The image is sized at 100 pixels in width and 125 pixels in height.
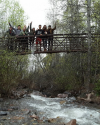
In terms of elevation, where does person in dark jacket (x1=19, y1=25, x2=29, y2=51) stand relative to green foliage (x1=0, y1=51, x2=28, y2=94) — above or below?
above

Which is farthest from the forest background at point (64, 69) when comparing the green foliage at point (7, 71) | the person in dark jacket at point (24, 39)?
the person in dark jacket at point (24, 39)

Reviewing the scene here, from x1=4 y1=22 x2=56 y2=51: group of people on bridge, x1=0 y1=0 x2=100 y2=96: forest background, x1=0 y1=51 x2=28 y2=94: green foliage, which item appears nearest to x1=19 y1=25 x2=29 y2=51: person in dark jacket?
x1=4 y1=22 x2=56 y2=51: group of people on bridge

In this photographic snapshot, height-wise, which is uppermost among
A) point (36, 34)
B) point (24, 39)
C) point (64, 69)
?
point (36, 34)

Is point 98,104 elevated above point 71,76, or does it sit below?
below

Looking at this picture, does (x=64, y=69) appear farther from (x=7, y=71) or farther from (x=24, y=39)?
(x=7, y=71)

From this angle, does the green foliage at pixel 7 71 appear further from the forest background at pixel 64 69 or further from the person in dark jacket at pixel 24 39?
the person in dark jacket at pixel 24 39

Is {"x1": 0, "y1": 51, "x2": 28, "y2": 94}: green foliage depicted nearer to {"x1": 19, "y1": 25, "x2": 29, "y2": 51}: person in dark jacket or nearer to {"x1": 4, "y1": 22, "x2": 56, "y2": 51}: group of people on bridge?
{"x1": 19, "y1": 25, "x2": 29, "y2": 51}: person in dark jacket

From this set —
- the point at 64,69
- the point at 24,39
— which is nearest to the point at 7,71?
the point at 24,39

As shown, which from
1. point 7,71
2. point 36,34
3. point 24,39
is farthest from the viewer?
point 36,34

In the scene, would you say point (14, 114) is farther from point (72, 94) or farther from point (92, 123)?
point (72, 94)

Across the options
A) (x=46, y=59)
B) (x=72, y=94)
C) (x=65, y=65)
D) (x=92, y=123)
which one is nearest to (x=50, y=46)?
(x=65, y=65)

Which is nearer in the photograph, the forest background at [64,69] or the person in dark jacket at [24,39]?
the forest background at [64,69]

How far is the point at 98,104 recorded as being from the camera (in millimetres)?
8289

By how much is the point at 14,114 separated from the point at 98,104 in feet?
14.5
